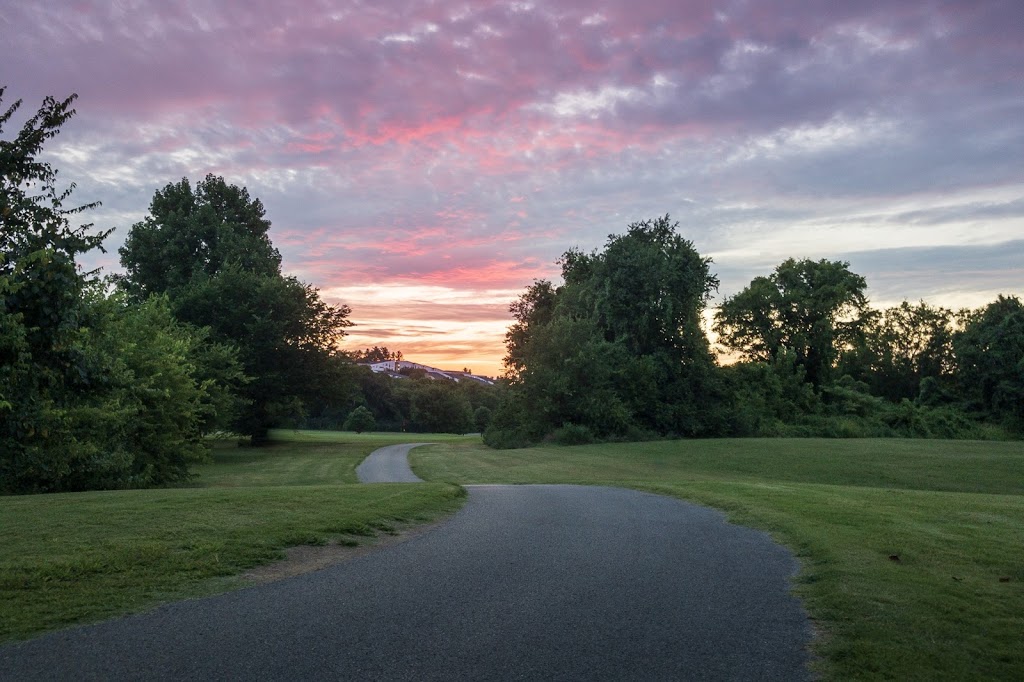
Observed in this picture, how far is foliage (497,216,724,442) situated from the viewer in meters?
47.5

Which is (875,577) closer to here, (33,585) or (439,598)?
(439,598)

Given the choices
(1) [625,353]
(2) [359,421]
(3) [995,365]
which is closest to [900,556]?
(1) [625,353]

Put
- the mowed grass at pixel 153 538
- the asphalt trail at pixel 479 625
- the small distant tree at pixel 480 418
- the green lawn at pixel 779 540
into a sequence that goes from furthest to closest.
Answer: the small distant tree at pixel 480 418
the mowed grass at pixel 153 538
the green lawn at pixel 779 540
the asphalt trail at pixel 479 625

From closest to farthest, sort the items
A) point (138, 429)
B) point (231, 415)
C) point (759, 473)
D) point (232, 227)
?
point (138, 429)
point (759, 473)
point (231, 415)
point (232, 227)

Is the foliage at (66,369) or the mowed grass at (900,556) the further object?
the foliage at (66,369)

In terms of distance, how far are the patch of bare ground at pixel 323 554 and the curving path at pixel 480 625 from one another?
0.27 m

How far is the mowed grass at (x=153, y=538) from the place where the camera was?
6781 millimetres

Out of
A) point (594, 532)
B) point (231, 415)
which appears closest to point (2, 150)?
point (594, 532)

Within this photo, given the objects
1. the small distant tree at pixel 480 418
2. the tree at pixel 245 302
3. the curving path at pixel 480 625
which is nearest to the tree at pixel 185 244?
the tree at pixel 245 302

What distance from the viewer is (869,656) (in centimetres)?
543

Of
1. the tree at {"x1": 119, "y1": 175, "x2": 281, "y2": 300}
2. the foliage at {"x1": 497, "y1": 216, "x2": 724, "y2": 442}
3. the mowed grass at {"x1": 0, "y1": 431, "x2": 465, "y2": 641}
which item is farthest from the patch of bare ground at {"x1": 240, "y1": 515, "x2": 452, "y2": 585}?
the tree at {"x1": 119, "y1": 175, "x2": 281, "y2": 300}

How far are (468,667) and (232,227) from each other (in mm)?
58269

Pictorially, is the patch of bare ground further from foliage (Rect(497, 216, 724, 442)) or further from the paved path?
foliage (Rect(497, 216, 724, 442))

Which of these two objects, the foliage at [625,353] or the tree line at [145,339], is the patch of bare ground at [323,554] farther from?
the foliage at [625,353]
